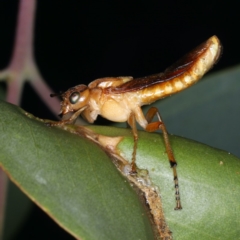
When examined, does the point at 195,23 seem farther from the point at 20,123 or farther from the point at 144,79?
the point at 20,123

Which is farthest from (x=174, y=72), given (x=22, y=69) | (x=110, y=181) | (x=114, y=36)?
(x=114, y=36)

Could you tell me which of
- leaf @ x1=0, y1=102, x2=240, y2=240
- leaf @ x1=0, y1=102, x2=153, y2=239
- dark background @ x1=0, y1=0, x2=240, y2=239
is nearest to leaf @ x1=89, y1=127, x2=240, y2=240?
leaf @ x1=0, y1=102, x2=240, y2=240

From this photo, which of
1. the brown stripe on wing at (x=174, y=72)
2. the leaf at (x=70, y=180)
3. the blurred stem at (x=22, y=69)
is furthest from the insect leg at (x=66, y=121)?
the blurred stem at (x=22, y=69)

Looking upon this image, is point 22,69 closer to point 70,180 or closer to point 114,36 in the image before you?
point 70,180

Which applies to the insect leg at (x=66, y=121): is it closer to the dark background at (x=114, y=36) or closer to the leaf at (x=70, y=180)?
the leaf at (x=70, y=180)

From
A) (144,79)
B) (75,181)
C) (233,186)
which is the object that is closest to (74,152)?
(75,181)

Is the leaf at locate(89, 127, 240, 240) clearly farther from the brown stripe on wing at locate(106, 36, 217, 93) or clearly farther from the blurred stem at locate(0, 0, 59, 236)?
the blurred stem at locate(0, 0, 59, 236)
